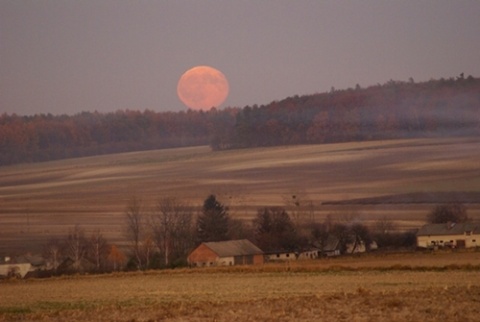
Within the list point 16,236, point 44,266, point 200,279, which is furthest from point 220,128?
point 200,279

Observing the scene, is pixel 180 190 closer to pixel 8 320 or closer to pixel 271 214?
pixel 271 214

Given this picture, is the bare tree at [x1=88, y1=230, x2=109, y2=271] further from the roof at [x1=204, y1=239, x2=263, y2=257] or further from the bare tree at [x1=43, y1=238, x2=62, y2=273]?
the roof at [x1=204, y1=239, x2=263, y2=257]

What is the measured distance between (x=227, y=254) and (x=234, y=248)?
5.74 feet

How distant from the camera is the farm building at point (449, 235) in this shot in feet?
243

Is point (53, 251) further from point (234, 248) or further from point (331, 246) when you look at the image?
point (331, 246)

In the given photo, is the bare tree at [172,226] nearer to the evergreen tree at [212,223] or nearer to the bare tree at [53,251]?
the evergreen tree at [212,223]

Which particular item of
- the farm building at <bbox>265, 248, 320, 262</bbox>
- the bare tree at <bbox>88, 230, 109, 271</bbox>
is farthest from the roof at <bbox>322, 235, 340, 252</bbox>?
the bare tree at <bbox>88, 230, 109, 271</bbox>

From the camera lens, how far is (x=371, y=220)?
80.9 meters

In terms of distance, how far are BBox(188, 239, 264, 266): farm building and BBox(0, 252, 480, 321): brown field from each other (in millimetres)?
20715

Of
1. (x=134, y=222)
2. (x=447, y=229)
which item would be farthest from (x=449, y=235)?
(x=134, y=222)

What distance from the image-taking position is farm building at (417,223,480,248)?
7419 cm

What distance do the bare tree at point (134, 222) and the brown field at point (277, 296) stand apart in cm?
3290

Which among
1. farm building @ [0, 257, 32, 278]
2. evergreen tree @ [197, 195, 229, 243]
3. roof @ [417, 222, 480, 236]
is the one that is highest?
evergreen tree @ [197, 195, 229, 243]

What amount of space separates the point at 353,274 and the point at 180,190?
Result: 59538mm
